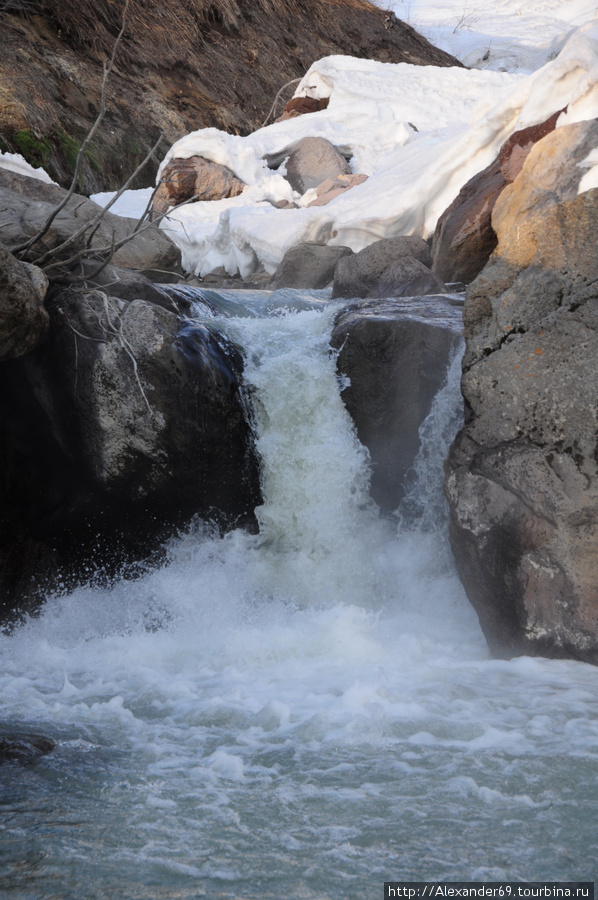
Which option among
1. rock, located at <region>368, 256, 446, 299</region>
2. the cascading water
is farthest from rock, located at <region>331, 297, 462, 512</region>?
rock, located at <region>368, 256, 446, 299</region>

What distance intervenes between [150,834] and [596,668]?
7.60 ft

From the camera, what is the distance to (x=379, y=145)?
12.8 m

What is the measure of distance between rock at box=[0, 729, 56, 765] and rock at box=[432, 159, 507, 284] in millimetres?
5519

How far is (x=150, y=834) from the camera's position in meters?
2.16

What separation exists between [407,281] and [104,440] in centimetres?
346

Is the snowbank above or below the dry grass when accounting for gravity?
above

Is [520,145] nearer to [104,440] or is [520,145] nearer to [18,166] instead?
[104,440]

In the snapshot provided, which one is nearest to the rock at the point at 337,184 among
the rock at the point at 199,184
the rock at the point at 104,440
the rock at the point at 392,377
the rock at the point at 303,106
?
the rock at the point at 199,184

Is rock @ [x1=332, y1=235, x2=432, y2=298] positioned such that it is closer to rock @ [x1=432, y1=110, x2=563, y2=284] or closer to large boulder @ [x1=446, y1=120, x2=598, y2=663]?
rock @ [x1=432, y1=110, x2=563, y2=284]

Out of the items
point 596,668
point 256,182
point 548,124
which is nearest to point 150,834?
point 596,668

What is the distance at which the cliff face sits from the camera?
12.8 metres

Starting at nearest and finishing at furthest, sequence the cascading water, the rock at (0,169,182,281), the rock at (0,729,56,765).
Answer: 1. the cascading water
2. the rock at (0,729,56,765)
3. the rock at (0,169,182,281)

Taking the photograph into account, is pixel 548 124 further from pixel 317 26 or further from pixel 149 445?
pixel 317 26

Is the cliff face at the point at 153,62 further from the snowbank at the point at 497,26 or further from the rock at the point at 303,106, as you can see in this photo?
the rock at the point at 303,106
